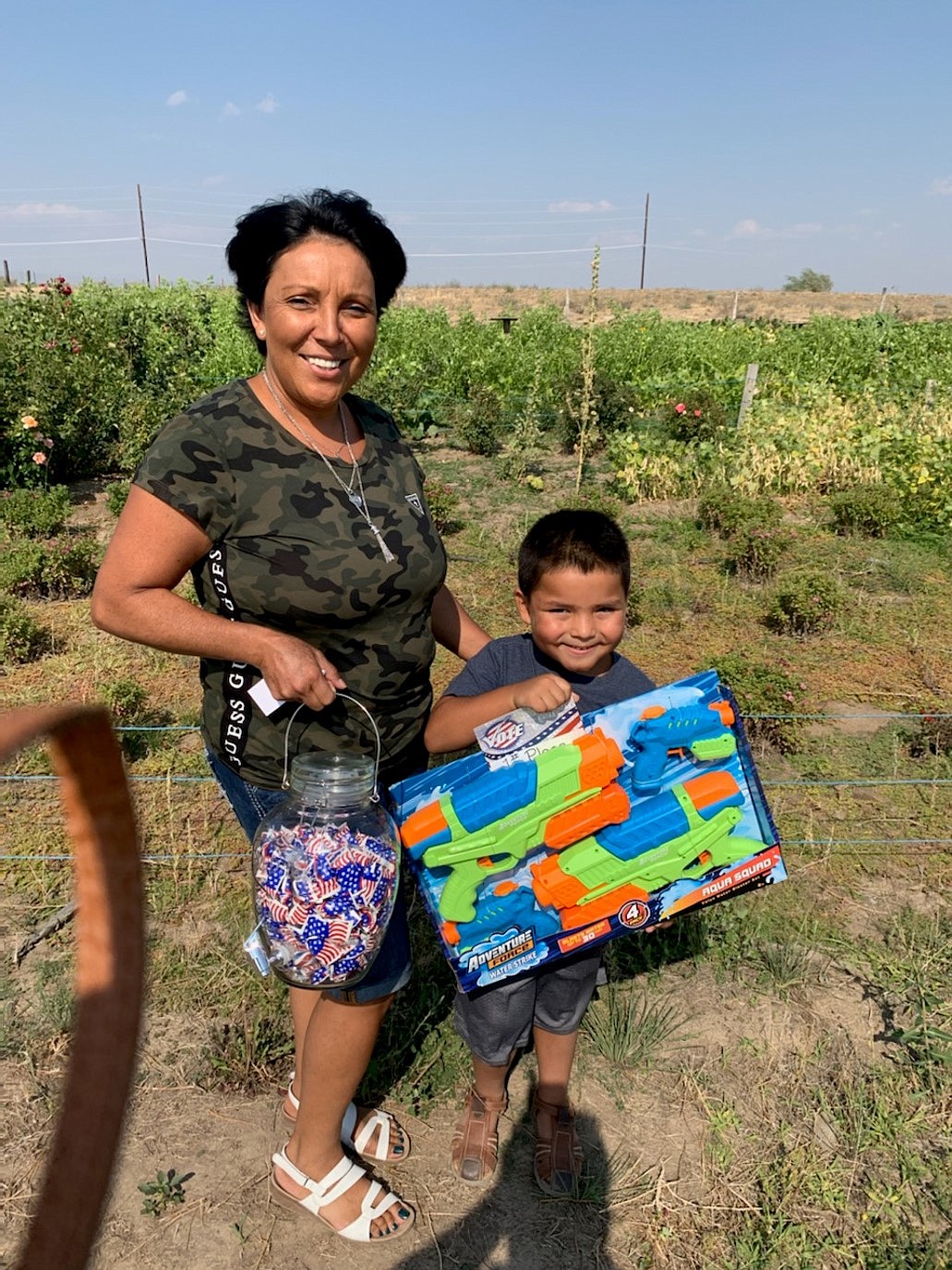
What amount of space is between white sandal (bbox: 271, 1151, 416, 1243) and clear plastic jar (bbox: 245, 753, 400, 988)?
745 millimetres

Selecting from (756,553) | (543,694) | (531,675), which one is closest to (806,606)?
(756,553)

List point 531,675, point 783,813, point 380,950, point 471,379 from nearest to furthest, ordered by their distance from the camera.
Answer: point 380,950 → point 531,675 → point 783,813 → point 471,379

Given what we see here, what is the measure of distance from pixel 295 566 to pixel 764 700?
125 inches

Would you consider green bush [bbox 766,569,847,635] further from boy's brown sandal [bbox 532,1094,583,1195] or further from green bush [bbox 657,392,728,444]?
green bush [bbox 657,392,728,444]

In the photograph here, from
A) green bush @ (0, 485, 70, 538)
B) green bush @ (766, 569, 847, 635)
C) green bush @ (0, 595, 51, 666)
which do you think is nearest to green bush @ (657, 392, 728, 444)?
green bush @ (766, 569, 847, 635)

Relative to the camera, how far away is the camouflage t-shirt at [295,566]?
171cm

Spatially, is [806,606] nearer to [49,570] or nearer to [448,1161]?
[448,1161]

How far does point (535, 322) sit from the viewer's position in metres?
19.4

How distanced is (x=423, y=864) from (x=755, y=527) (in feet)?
19.4

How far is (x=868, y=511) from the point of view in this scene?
761 cm

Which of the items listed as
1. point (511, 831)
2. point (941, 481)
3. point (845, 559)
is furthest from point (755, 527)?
point (511, 831)

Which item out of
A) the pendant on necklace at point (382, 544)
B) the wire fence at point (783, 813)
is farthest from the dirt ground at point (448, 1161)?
the pendant on necklace at point (382, 544)

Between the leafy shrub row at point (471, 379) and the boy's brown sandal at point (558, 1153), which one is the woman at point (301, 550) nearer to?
the boy's brown sandal at point (558, 1153)

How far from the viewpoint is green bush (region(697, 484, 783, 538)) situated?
731 cm
